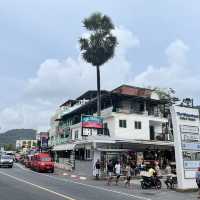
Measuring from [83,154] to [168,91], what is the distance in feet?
77.2

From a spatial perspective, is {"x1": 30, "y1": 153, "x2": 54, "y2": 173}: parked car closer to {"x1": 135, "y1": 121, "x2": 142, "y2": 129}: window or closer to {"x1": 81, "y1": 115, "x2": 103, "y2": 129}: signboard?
{"x1": 81, "y1": 115, "x2": 103, "y2": 129}: signboard

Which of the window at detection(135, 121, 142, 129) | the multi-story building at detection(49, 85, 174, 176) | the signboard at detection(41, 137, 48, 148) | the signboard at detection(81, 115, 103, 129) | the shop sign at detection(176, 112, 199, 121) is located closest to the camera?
the shop sign at detection(176, 112, 199, 121)

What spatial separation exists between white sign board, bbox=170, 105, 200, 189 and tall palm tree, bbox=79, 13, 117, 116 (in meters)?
25.4

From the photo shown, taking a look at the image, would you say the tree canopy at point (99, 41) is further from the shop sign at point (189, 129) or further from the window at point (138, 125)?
the shop sign at point (189, 129)

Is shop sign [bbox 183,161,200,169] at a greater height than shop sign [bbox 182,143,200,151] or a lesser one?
lesser

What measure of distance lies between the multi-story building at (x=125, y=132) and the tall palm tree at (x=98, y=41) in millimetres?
5048

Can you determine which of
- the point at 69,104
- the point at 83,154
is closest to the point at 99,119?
the point at 83,154

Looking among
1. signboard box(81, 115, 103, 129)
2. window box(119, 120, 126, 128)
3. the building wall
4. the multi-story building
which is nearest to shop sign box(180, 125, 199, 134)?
the multi-story building

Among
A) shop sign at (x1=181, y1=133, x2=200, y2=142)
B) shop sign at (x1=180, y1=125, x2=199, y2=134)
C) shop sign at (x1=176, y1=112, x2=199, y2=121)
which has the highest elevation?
shop sign at (x1=176, y1=112, x2=199, y2=121)

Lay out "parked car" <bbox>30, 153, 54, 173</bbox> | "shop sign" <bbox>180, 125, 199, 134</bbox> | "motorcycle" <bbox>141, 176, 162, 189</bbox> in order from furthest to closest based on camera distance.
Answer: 1. "parked car" <bbox>30, 153, 54, 173</bbox>
2. "motorcycle" <bbox>141, 176, 162, 189</bbox>
3. "shop sign" <bbox>180, 125, 199, 134</bbox>

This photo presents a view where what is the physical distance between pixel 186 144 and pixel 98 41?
2796cm

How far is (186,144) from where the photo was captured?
26.4 m

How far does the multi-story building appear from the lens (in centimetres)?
4261

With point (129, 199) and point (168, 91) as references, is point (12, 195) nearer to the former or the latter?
point (129, 199)
